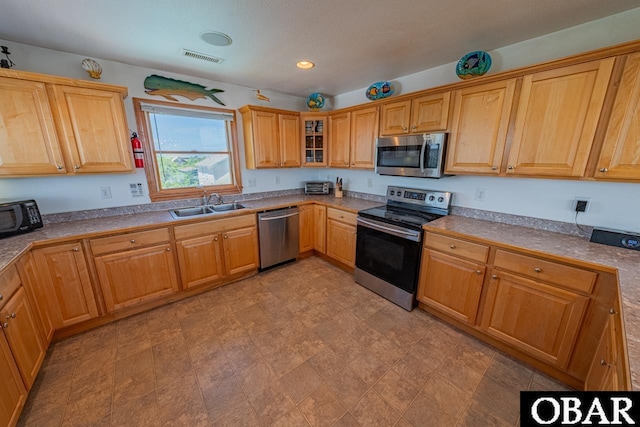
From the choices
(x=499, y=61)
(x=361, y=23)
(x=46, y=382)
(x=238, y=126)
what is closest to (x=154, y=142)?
(x=238, y=126)

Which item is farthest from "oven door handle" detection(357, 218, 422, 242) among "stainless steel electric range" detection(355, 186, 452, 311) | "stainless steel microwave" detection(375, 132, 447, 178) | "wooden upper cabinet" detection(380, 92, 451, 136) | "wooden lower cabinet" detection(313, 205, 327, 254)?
"wooden upper cabinet" detection(380, 92, 451, 136)

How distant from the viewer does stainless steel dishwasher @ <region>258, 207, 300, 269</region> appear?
3.02 metres

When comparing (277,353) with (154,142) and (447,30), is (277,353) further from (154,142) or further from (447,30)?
(447,30)

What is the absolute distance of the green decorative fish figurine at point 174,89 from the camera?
100 inches

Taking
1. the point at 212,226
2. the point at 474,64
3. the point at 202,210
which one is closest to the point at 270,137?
the point at 202,210

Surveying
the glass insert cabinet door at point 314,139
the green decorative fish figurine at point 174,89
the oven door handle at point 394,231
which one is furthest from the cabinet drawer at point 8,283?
the glass insert cabinet door at point 314,139

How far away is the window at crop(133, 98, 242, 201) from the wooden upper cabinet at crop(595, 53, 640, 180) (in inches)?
137

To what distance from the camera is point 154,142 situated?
2.68 m

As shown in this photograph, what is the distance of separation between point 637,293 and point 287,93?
12.6ft

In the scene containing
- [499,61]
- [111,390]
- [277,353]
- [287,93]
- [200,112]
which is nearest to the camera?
[111,390]

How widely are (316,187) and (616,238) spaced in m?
3.07

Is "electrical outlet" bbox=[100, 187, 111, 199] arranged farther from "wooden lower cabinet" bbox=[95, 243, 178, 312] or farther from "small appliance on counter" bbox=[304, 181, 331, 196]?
"small appliance on counter" bbox=[304, 181, 331, 196]

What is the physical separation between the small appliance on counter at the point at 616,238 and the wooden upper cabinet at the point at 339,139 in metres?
2.36

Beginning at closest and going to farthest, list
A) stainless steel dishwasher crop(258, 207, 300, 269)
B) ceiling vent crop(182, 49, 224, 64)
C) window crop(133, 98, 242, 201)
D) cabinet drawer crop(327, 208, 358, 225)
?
1. ceiling vent crop(182, 49, 224, 64)
2. window crop(133, 98, 242, 201)
3. cabinet drawer crop(327, 208, 358, 225)
4. stainless steel dishwasher crop(258, 207, 300, 269)
